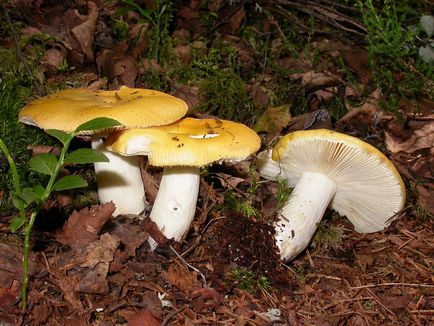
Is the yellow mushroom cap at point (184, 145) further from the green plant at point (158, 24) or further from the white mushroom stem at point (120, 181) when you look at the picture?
the green plant at point (158, 24)

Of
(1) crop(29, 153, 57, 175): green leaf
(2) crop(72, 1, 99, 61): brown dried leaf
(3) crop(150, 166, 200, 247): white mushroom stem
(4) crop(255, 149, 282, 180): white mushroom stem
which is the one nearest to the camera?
(1) crop(29, 153, 57, 175): green leaf

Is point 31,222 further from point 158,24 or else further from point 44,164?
point 158,24

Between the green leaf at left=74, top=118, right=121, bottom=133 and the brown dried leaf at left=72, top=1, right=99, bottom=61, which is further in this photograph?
the brown dried leaf at left=72, top=1, right=99, bottom=61

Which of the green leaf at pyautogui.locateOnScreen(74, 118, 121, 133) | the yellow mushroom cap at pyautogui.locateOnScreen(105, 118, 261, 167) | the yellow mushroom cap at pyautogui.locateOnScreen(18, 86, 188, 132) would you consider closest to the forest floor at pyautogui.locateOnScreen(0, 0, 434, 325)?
the yellow mushroom cap at pyautogui.locateOnScreen(105, 118, 261, 167)

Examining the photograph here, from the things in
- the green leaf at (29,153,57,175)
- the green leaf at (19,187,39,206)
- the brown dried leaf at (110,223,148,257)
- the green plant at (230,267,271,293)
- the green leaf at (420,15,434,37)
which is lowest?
the green plant at (230,267,271,293)

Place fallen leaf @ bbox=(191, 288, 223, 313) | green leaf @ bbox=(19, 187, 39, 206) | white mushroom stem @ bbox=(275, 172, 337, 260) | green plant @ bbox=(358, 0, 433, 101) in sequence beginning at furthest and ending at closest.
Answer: green plant @ bbox=(358, 0, 433, 101) → white mushroom stem @ bbox=(275, 172, 337, 260) → fallen leaf @ bbox=(191, 288, 223, 313) → green leaf @ bbox=(19, 187, 39, 206)

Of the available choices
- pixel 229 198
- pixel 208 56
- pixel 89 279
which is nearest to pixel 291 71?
pixel 208 56

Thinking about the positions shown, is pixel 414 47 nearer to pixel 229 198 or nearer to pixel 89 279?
pixel 229 198

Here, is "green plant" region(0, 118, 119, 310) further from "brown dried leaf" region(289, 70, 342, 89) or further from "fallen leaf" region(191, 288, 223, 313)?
"brown dried leaf" region(289, 70, 342, 89)
